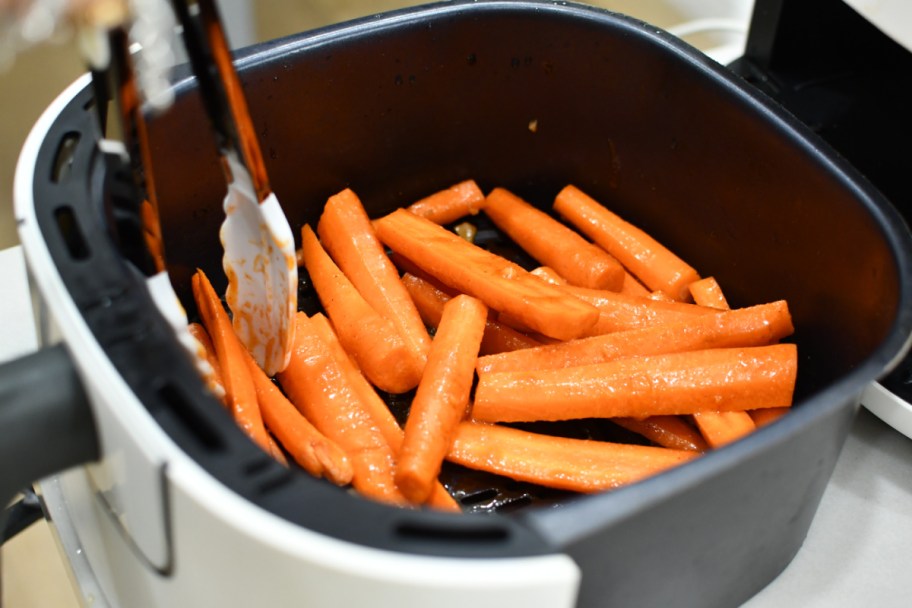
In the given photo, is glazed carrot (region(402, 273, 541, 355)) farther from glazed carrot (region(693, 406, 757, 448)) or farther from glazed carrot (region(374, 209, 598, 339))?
glazed carrot (region(693, 406, 757, 448))

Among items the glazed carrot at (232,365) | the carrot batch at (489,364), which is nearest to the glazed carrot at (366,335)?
the carrot batch at (489,364)

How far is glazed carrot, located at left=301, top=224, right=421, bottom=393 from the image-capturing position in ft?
3.06

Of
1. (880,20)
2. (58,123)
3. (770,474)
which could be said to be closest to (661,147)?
(880,20)

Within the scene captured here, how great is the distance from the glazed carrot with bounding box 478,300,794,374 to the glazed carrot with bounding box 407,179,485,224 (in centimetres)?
26

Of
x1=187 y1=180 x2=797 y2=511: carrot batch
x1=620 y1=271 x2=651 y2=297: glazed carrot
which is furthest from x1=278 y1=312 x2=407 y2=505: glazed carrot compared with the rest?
x1=620 y1=271 x2=651 y2=297: glazed carrot

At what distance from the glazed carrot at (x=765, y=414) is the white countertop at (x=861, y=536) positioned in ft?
0.28

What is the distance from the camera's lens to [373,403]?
0.90 meters

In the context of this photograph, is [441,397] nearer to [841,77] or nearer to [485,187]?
[485,187]

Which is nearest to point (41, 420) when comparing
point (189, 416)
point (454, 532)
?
point (189, 416)

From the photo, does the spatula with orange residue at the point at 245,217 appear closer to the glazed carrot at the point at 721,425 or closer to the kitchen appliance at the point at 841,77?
the glazed carrot at the point at 721,425

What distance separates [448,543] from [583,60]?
699 millimetres

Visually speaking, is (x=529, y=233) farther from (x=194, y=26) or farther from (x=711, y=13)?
(x=711, y=13)

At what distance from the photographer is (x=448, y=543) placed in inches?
20.2

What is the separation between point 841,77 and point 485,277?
53 centimetres
